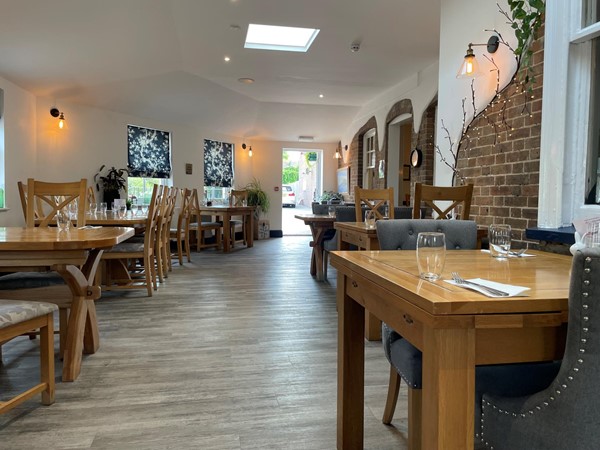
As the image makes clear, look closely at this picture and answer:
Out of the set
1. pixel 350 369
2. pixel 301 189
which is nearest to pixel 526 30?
pixel 350 369

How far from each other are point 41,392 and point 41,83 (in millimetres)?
4825

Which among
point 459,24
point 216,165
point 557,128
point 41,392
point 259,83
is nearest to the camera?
point 41,392

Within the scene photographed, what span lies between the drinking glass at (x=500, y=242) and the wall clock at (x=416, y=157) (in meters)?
4.40

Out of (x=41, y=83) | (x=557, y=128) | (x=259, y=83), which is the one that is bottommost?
(x=557, y=128)

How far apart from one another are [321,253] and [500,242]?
3.61 meters

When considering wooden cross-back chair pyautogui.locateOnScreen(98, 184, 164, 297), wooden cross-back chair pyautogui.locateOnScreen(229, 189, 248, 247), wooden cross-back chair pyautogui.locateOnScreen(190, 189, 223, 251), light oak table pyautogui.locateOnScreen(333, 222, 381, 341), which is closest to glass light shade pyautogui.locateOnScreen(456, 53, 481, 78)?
light oak table pyautogui.locateOnScreen(333, 222, 381, 341)

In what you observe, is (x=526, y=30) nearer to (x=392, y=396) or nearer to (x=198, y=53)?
(x=392, y=396)

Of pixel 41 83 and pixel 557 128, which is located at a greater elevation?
pixel 41 83

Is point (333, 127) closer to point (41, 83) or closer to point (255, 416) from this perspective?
point (41, 83)

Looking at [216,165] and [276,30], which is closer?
[276,30]

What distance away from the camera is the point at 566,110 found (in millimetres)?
2221

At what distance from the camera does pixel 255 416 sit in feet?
6.41

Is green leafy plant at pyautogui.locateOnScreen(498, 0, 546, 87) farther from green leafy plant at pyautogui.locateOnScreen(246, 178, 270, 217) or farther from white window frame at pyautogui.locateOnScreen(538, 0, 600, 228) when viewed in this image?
green leafy plant at pyautogui.locateOnScreen(246, 178, 270, 217)

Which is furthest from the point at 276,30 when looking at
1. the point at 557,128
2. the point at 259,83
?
the point at 557,128
